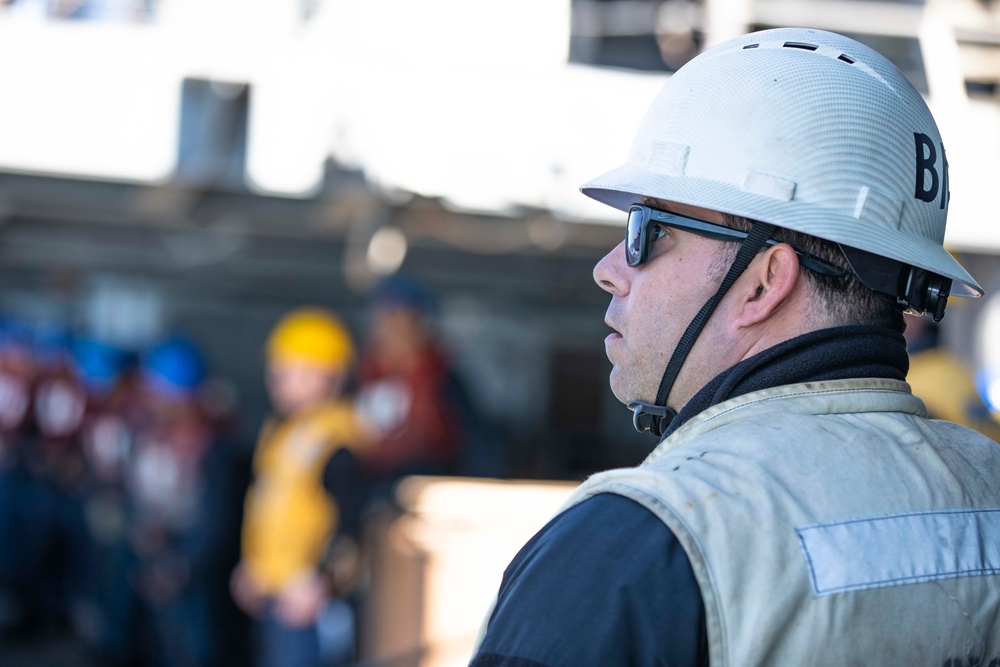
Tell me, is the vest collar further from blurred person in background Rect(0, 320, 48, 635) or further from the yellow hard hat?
blurred person in background Rect(0, 320, 48, 635)

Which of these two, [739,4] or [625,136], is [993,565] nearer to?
[625,136]

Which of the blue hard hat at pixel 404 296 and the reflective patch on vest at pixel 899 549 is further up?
the reflective patch on vest at pixel 899 549

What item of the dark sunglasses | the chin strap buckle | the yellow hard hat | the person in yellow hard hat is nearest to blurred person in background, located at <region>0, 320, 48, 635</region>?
the person in yellow hard hat

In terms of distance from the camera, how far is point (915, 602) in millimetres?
1115

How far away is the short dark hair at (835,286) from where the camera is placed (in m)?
1.30

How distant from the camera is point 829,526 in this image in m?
1.08

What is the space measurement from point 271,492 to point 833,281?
4720mm

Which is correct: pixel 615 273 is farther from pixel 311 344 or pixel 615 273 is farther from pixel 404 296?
pixel 404 296

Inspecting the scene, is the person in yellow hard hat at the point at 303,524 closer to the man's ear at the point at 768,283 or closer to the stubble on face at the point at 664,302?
the stubble on face at the point at 664,302

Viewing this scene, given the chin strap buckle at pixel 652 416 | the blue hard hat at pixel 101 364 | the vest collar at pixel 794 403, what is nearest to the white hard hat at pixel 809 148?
the vest collar at pixel 794 403

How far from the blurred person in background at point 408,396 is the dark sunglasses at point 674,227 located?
4.43 metres

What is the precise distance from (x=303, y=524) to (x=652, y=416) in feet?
14.1

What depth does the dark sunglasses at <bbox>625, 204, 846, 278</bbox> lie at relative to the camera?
4.26 feet

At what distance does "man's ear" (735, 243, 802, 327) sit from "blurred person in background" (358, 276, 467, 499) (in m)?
4.51
